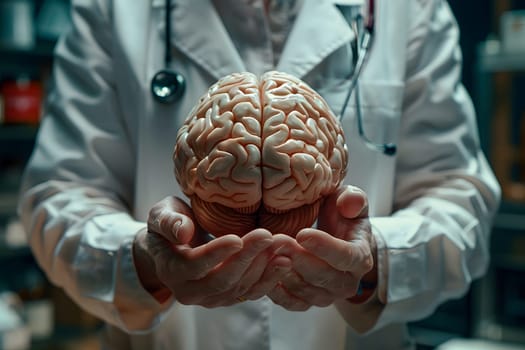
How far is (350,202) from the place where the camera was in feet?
2.08

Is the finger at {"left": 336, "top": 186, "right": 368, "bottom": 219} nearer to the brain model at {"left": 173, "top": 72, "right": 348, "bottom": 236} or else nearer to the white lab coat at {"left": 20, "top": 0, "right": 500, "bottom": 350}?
the brain model at {"left": 173, "top": 72, "right": 348, "bottom": 236}

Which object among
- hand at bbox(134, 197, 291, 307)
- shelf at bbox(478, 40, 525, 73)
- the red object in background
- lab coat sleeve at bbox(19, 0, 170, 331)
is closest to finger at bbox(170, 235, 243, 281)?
hand at bbox(134, 197, 291, 307)

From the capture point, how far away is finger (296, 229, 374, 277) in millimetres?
592

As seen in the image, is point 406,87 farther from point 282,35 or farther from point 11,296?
point 11,296

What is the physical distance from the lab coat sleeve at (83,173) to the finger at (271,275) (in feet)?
0.93

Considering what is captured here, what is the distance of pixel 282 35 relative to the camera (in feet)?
2.98

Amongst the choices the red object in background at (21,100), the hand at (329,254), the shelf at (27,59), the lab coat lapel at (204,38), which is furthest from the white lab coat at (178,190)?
the shelf at (27,59)

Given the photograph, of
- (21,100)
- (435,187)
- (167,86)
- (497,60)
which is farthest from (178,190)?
(21,100)

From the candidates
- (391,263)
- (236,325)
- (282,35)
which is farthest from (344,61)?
(236,325)

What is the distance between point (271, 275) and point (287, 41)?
38cm

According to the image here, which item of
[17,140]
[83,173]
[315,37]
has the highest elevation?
[315,37]

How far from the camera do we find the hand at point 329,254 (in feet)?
1.96

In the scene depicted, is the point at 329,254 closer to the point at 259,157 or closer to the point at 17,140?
the point at 259,157

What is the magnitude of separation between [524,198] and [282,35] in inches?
50.0
